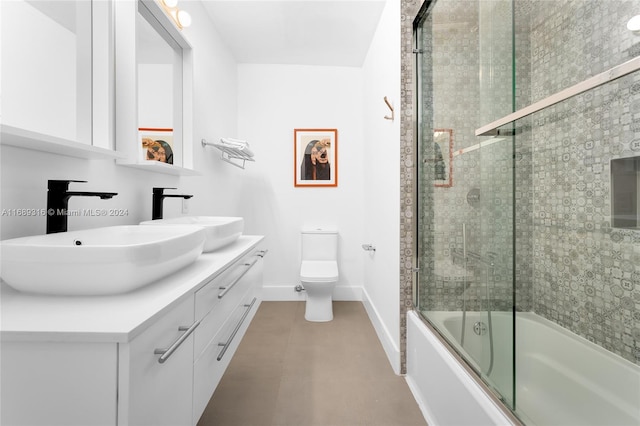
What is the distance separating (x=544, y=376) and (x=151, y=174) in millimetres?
1963

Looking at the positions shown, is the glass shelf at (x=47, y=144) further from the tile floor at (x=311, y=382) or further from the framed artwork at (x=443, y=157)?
the framed artwork at (x=443, y=157)

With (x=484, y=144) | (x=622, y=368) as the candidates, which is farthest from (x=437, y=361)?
(x=484, y=144)

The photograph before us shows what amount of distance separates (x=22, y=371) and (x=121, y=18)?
53.3 inches

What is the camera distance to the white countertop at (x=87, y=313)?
0.53 meters

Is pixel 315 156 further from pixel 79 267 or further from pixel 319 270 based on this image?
pixel 79 267

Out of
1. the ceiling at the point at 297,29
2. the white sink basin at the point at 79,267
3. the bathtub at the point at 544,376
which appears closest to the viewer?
the white sink basin at the point at 79,267


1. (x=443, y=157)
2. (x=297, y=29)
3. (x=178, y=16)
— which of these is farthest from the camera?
(x=297, y=29)

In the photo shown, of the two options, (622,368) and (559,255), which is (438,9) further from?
(622,368)

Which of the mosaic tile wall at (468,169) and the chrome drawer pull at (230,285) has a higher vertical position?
the mosaic tile wall at (468,169)

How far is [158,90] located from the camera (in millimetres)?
1562

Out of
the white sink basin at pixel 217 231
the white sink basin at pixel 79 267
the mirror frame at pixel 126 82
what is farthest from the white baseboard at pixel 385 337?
the mirror frame at pixel 126 82

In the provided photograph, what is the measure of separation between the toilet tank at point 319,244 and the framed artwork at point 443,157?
5.13 feet

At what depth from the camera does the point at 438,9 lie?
1.54 m

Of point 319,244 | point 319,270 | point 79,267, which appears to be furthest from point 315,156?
point 79,267
